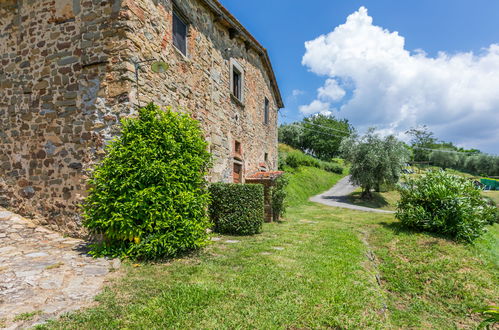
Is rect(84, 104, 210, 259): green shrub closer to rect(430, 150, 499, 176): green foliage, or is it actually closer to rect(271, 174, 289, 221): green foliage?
rect(271, 174, 289, 221): green foliage

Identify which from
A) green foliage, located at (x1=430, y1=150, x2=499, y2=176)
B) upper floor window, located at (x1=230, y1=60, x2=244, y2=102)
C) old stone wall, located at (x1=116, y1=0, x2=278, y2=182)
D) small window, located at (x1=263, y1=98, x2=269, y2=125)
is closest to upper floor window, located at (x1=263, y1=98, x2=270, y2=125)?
small window, located at (x1=263, y1=98, x2=269, y2=125)

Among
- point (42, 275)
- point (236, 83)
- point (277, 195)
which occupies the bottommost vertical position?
point (42, 275)

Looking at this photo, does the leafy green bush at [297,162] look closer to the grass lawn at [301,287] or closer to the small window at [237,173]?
the small window at [237,173]

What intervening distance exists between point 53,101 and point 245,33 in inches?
252

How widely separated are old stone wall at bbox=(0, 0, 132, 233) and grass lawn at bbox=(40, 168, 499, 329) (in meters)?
2.34

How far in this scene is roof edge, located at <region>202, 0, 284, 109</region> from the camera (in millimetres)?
7055

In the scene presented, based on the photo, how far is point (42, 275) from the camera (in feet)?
9.81

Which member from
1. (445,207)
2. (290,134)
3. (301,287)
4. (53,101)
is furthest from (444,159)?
(53,101)

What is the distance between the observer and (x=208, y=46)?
23.3 ft

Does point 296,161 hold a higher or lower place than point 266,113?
lower

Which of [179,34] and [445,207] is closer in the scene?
[179,34]

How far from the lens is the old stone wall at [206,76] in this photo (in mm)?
4742

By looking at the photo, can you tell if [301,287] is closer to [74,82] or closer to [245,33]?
[74,82]

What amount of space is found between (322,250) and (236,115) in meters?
5.47
